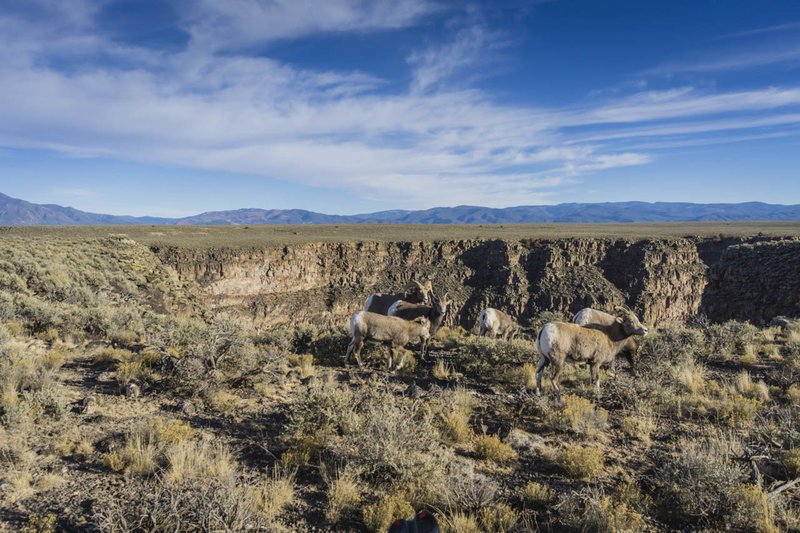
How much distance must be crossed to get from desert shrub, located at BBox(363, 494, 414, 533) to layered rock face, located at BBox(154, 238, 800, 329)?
39286 mm

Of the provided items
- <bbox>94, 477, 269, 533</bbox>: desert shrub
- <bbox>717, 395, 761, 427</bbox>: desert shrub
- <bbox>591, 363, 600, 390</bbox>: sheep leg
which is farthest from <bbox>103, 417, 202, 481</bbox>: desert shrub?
<bbox>717, 395, 761, 427</bbox>: desert shrub

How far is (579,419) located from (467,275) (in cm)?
4746

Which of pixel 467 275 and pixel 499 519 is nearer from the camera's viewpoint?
pixel 499 519

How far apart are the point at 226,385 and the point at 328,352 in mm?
3651

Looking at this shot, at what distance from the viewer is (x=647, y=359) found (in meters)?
9.27

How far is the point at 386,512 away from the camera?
388cm

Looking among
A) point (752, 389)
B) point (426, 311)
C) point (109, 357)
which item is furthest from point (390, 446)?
point (426, 311)

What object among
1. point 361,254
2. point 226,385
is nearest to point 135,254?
point 361,254

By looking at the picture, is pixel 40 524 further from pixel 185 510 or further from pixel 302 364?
pixel 302 364

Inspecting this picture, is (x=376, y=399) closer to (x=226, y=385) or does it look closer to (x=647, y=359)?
(x=226, y=385)

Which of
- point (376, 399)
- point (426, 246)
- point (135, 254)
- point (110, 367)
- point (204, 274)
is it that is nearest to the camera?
point (376, 399)

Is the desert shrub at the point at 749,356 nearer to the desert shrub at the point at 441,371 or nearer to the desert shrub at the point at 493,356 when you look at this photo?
the desert shrub at the point at 493,356

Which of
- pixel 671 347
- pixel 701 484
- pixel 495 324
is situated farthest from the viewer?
pixel 495 324

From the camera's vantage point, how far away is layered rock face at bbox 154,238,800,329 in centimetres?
4284
